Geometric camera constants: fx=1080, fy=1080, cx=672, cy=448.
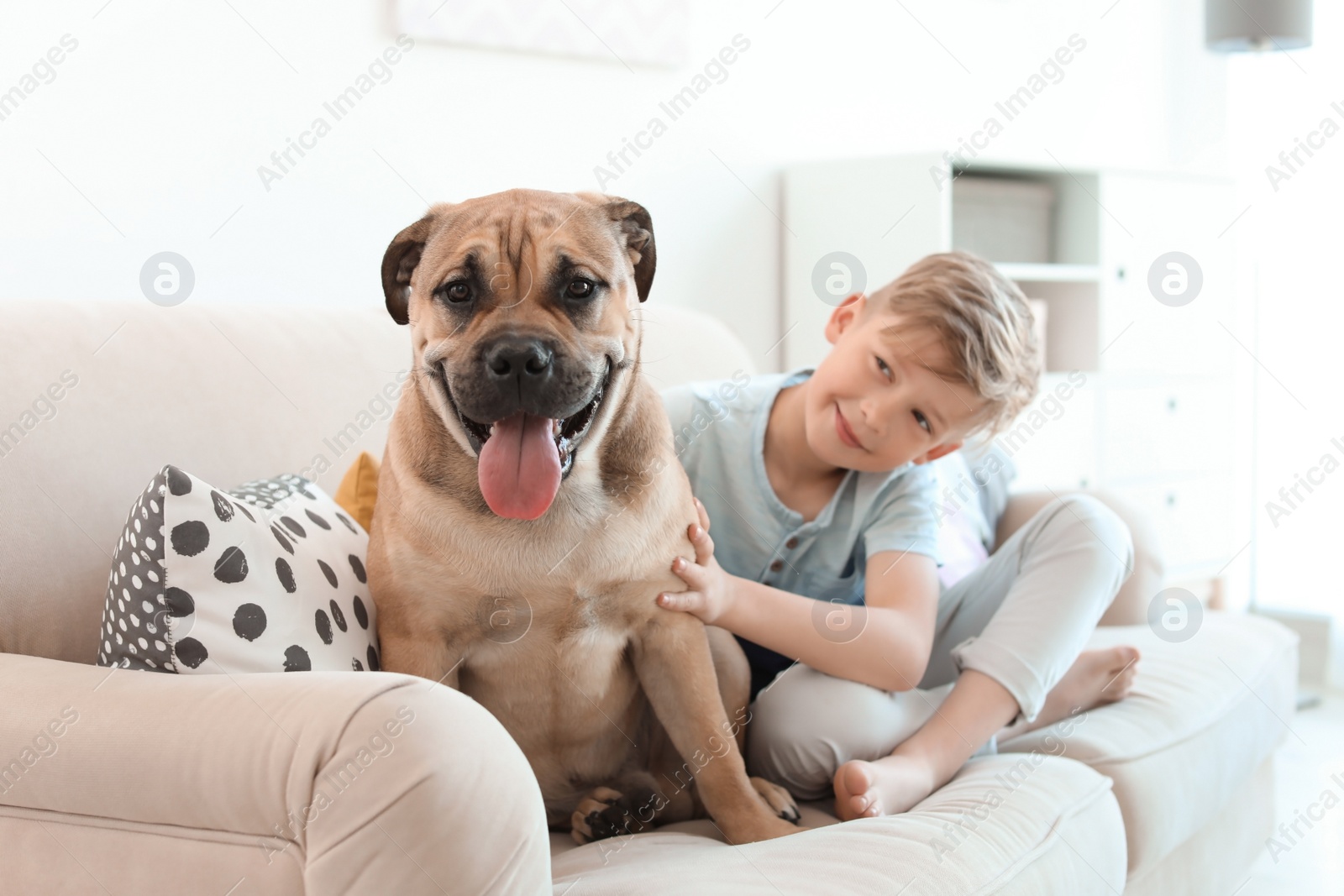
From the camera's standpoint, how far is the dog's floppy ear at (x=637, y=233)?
4.47 ft

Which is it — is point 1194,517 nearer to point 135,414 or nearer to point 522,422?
point 522,422

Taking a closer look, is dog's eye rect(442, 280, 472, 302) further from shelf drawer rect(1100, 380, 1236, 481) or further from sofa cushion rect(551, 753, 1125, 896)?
shelf drawer rect(1100, 380, 1236, 481)

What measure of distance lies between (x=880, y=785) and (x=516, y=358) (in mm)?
710

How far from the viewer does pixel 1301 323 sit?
3791mm

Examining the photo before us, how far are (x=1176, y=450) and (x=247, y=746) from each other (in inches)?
136

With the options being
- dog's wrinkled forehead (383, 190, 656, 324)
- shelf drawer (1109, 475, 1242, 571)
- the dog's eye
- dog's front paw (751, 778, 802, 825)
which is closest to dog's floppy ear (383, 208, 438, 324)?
dog's wrinkled forehead (383, 190, 656, 324)

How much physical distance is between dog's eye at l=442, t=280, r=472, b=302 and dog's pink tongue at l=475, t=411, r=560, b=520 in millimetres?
152

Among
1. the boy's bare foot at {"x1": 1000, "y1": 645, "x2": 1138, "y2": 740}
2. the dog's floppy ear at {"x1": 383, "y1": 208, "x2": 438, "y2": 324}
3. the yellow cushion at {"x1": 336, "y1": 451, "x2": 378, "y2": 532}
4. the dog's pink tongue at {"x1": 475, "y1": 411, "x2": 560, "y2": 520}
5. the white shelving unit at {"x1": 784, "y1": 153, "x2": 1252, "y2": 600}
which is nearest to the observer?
the dog's pink tongue at {"x1": 475, "y1": 411, "x2": 560, "y2": 520}

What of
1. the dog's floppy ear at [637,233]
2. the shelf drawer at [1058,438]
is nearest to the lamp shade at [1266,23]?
the shelf drawer at [1058,438]

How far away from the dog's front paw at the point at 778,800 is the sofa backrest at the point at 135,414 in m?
0.77

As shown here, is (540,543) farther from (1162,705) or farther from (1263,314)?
(1263,314)

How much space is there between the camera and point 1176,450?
11.9ft

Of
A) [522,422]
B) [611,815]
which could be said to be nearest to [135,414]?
[522,422]

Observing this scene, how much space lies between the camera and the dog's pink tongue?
3.80 feet
